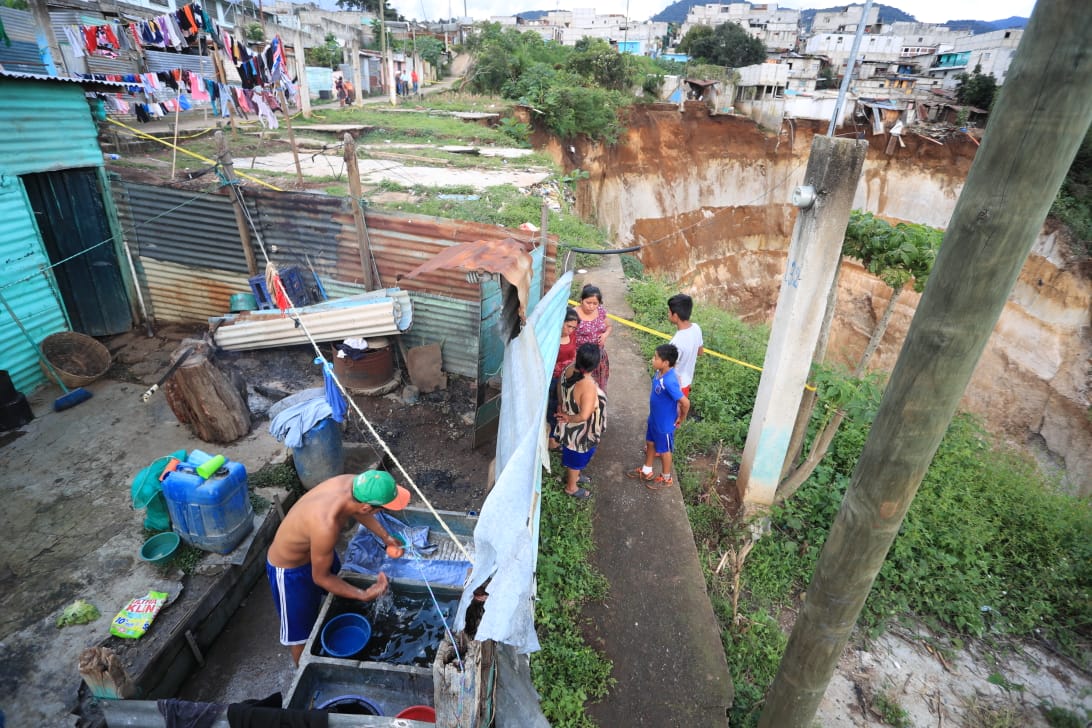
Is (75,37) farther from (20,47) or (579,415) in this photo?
(579,415)

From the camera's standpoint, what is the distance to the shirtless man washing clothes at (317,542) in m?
3.37

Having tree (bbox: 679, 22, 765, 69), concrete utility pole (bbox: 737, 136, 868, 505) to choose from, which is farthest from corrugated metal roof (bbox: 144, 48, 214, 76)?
tree (bbox: 679, 22, 765, 69)

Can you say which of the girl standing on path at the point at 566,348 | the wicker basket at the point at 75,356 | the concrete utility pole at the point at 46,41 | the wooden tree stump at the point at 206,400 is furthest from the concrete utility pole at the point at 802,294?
the concrete utility pole at the point at 46,41

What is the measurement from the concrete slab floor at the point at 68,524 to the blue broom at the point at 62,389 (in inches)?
3.2

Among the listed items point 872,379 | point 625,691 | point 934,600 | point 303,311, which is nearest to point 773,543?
point 934,600

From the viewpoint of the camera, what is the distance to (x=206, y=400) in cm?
576

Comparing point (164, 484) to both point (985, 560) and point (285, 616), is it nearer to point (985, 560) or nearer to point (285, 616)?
point (285, 616)

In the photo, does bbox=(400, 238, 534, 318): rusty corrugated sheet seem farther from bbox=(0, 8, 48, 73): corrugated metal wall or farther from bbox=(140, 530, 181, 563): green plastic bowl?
bbox=(0, 8, 48, 73): corrugated metal wall

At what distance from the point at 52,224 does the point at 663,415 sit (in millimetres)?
8431

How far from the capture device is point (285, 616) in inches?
143

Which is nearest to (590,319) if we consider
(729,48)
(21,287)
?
(21,287)

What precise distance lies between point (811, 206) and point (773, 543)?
290 centimetres

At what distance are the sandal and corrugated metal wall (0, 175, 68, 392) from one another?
7.67m

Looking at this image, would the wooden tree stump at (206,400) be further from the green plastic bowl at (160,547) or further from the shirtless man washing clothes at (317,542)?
the shirtless man washing clothes at (317,542)
